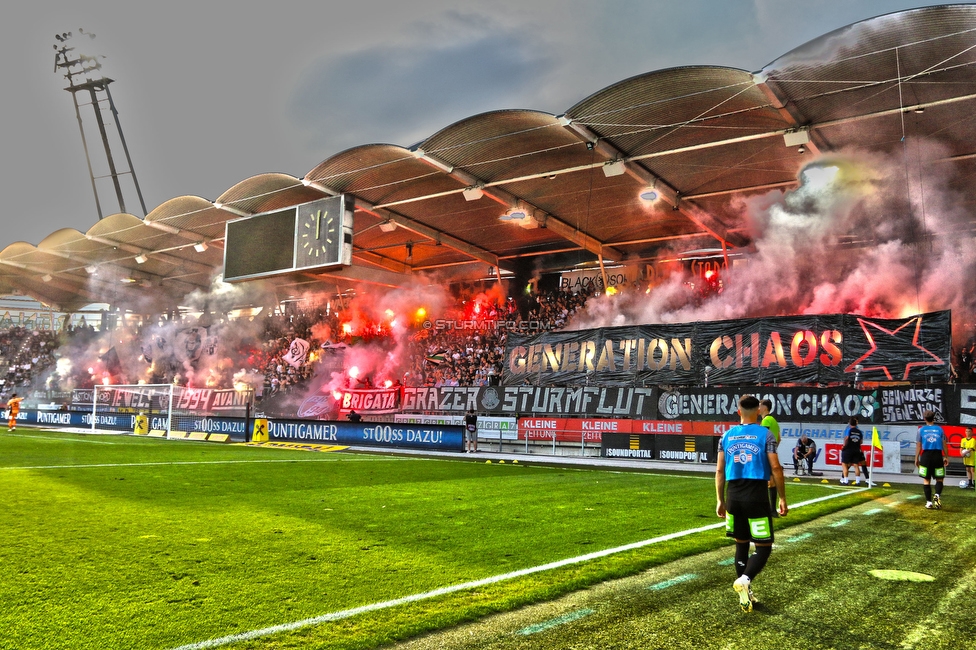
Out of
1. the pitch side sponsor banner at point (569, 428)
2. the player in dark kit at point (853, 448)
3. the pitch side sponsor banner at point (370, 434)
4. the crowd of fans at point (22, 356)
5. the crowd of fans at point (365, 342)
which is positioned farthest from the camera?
the crowd of fans at point (22, 356)

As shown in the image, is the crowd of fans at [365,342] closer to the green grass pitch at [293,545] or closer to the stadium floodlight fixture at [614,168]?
the stadium floodlight fixture at [614,168]

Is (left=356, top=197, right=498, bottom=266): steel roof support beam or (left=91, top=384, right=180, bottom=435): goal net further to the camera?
(left=356, top=197, right=498, bottom=266): steel roof support beam

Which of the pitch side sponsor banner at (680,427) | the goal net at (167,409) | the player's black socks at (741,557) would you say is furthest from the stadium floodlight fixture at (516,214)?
the player's black socks at (741,557)

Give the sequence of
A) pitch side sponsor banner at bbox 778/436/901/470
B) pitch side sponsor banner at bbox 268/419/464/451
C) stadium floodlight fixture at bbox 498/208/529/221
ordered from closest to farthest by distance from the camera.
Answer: pitch side sponsor banner at bbox 778/436/901/470 → pitch side sponsor banner at bbox 268/419/464/451 → stadium floodlight fixture at bbox 498/208/529/221

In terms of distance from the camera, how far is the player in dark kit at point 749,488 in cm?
567

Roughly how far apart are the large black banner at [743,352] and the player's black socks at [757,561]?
1849 centimetres

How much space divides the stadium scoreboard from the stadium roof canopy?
140cm

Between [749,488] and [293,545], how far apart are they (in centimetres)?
465

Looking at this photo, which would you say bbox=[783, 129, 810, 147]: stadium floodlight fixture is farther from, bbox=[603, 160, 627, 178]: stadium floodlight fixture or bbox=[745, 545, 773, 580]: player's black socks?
bbox=[745, 545, 773, 580]: player's black socks

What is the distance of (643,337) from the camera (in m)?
26.4

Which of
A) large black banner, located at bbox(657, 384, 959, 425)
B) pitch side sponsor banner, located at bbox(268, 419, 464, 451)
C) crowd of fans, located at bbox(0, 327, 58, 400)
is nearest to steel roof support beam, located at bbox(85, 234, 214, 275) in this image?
crowd of fans, located at bbox(0, 327, 58, 400)

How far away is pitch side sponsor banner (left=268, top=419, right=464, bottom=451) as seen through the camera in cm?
2614

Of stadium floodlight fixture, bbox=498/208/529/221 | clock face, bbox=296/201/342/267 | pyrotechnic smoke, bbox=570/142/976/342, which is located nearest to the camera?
pyrotechnic smoke, bbox=570/142/976/342

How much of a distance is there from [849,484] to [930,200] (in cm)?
1559
